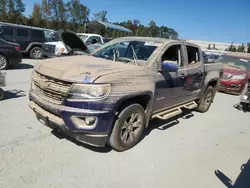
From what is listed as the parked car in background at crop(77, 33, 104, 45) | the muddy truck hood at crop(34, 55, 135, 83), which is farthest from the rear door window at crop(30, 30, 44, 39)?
the muddy truck hood at crop(34, 55, 135, 83)

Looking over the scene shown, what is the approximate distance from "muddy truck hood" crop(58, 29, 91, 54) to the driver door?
3.21 metres

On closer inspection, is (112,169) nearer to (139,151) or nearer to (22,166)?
(139,151)

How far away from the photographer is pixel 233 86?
9766mm

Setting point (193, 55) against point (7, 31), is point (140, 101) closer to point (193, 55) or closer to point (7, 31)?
point (193, 55)

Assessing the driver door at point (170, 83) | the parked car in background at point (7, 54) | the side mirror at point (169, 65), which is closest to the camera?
the side mirror at point (169, 65)

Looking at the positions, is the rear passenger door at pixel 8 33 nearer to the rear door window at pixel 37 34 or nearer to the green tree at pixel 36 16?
the rear door window at pixel 37 34

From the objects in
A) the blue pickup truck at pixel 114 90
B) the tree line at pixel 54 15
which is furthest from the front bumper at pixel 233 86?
the tree line at pixel 54 15

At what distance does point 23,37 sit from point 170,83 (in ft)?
38.4

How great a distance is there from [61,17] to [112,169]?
41160mm

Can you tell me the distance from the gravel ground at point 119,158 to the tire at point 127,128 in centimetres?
A: 17

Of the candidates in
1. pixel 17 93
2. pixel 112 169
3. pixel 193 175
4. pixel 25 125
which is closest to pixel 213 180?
pixel 193 175

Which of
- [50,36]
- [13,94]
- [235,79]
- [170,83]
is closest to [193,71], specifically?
[170,83]

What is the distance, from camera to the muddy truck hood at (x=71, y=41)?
692 cm

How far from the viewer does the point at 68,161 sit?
3.35 m
